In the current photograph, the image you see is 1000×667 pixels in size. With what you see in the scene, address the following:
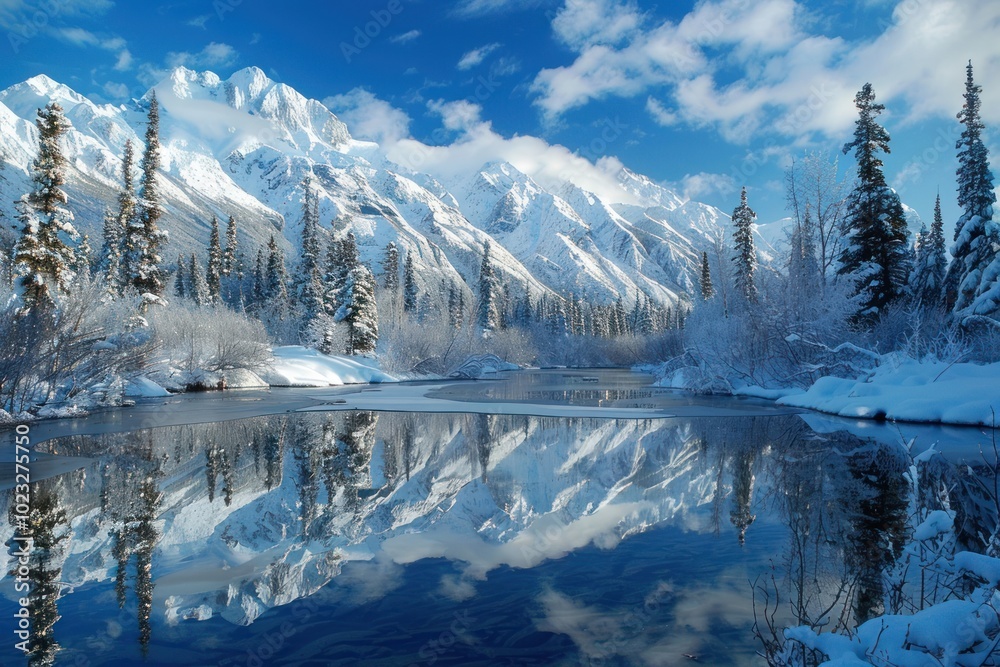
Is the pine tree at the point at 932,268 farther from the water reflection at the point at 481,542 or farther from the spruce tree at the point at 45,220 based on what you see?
the spruce tree at the point at 45,220

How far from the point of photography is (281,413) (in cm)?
1803

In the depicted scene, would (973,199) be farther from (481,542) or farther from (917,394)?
(481,542)

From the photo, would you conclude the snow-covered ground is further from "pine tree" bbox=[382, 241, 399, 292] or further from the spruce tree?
"pine tree" bbox=[382, 241, 399, 292]

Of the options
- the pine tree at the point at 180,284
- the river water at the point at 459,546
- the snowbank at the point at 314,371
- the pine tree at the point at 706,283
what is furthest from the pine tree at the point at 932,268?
the pine tree at the point at 180,284

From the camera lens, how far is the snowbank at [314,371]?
3403 cm

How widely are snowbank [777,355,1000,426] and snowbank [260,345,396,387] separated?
90.6ft

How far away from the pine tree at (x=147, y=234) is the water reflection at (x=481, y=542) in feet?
76.0

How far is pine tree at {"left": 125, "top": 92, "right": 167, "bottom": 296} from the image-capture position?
30.2m

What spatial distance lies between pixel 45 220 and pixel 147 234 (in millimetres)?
6952

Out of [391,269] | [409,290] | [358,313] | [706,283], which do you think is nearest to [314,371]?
[358,313]

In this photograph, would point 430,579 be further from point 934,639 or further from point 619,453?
point 619,453

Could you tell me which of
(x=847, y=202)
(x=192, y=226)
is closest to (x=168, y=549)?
(x=847, y=202)

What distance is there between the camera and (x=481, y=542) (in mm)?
5883

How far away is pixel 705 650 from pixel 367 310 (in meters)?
45.3
